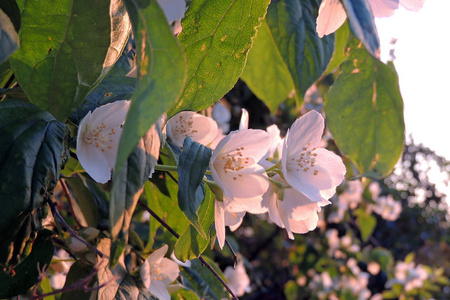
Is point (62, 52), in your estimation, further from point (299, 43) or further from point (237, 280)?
point (237, 280)

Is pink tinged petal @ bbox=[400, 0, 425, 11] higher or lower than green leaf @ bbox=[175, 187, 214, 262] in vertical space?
higher

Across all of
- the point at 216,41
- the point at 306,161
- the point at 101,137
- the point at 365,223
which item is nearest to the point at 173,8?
the point at 216,41

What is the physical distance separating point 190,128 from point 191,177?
230mm

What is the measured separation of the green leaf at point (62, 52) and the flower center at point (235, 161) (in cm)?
20

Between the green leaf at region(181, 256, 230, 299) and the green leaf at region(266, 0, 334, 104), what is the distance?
0.35 m

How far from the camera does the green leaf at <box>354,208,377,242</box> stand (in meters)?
3.36

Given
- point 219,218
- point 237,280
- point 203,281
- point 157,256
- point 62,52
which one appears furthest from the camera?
point 237,280

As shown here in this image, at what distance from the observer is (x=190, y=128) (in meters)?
0.67

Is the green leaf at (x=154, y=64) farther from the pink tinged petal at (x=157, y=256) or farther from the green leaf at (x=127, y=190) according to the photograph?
the pink tinged petal at (x=157, y=256)

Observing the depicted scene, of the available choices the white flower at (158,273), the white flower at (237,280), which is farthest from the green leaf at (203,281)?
the white flower at (237,280)

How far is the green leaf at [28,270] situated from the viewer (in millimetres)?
488

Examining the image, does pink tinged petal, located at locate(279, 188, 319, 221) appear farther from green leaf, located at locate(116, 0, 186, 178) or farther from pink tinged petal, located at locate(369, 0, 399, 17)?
green leaf, located at locate(116, 0, 186, 178)

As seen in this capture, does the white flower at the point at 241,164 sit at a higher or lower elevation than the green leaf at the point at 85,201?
higher

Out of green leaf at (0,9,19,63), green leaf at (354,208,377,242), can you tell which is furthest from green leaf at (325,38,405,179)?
green leaf at (354,208,377,242)
